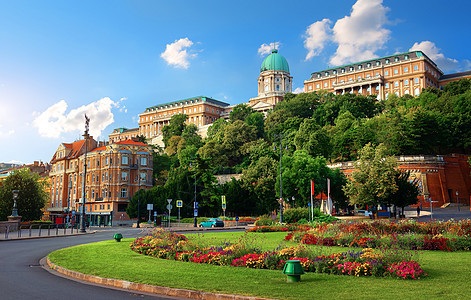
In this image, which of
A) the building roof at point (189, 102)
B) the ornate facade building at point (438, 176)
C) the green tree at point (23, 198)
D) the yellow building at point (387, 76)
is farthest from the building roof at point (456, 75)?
the green tree at point (23, 198)

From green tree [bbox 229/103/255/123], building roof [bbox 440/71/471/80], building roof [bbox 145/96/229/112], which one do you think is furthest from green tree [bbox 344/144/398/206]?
building roof [bbox 145/96/229/112]

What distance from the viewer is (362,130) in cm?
7825

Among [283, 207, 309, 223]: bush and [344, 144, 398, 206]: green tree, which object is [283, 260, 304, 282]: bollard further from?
[344, 144, 398, 206]: green tree

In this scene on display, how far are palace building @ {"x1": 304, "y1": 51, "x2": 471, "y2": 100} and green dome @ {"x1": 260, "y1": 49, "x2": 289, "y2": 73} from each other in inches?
807

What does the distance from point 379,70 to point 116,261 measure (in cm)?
13016

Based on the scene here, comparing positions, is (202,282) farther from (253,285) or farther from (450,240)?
(450,240)

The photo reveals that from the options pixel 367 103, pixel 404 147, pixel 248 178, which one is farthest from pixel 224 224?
pixel 367 103

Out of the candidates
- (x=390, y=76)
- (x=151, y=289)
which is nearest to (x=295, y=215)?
(x=151, y=289)

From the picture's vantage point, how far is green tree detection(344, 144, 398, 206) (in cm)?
5283

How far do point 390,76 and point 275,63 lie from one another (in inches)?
1762

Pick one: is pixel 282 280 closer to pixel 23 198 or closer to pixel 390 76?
pixel 23 198

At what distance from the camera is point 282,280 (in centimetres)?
1212

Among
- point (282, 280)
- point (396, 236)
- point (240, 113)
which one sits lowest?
point (282, 280)

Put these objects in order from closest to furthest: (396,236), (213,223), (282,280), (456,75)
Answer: (282,280) < (396,236) < (213,223) < (456,75)
